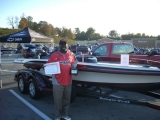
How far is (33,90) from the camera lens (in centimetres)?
607

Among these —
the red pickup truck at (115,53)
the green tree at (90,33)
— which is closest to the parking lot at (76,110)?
the red pickup truck at (115,53)

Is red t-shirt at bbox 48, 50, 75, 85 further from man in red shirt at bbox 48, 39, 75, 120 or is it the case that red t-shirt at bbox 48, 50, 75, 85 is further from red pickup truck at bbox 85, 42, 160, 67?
red pickup truck at bbox 85, 42, 160, 67

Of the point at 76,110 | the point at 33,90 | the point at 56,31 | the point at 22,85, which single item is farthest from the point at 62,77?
the point at 56,31

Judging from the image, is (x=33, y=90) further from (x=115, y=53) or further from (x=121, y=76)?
(x=115, y=53)

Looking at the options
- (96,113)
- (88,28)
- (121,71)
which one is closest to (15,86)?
(96,113)

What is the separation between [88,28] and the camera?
111m

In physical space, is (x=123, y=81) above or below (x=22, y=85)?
above

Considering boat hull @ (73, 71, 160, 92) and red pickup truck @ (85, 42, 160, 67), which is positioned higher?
red pickup truck @ (85, 42, 160, 67)

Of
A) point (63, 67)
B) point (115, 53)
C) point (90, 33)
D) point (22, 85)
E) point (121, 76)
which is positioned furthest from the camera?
point (90, 33)

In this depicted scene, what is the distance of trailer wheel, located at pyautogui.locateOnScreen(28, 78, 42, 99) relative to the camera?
231 inches

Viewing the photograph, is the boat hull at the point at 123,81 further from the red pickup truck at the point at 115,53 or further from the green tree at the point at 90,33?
the green tree at the point at 90,33

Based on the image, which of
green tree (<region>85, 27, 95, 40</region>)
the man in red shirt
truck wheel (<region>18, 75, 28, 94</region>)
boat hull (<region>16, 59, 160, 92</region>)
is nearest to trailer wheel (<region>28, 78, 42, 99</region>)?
truck wheel (<region>18, 75, 28, 94</region>)

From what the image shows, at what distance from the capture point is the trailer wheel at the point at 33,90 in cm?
586

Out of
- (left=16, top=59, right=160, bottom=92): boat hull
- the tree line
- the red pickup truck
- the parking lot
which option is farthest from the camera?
the tree line
